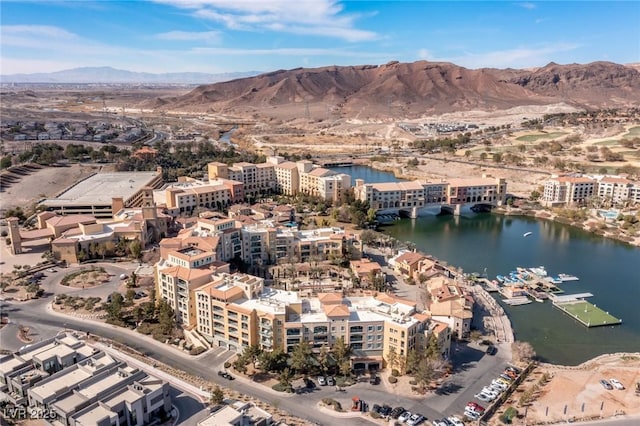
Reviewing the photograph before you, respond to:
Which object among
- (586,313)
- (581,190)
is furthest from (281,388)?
(581,190)

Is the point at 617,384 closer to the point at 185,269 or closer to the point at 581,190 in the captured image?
the point at 185,269

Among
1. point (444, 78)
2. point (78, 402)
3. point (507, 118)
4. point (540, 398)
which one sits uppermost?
point (444, 78)

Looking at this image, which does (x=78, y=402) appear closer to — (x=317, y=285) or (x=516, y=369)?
(x=317, y=285)

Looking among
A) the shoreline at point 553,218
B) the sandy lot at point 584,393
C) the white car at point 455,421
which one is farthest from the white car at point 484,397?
the shoreline at point 553,218

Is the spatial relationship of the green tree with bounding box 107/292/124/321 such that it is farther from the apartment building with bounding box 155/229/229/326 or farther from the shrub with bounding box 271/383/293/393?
the shrub with bounding box 271/383/293/393

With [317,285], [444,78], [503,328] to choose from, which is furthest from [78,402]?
[444,78]

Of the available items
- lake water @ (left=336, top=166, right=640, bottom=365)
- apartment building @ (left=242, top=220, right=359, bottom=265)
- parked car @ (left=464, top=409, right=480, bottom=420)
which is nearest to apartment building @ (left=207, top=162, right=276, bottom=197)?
lake water @ (left=336, top=166, right=640, bottom=365)
